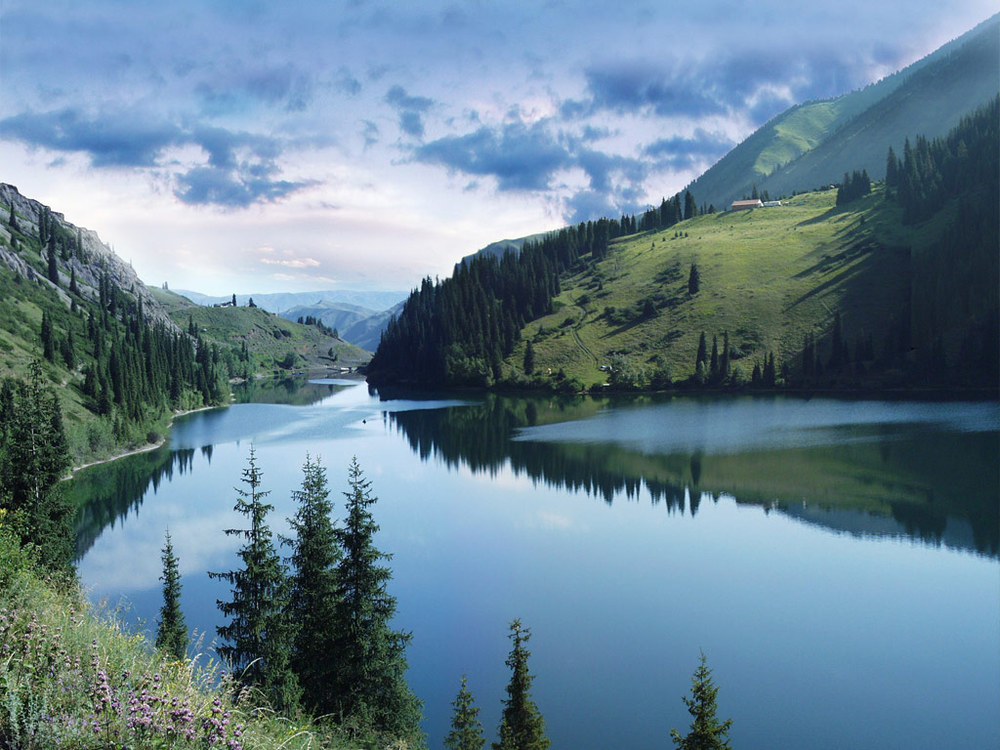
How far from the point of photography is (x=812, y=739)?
28.8m

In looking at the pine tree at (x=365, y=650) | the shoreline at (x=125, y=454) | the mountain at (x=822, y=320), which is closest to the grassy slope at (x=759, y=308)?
the mountain at (x=822, y=320)

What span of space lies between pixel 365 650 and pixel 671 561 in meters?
29.5

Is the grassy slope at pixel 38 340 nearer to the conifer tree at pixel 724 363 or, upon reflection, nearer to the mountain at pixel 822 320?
the mountain at pixel 822 320

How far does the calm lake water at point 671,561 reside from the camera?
32.0 m

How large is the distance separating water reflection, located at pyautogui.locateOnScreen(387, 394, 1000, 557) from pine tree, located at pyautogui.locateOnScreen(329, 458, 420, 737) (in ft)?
140

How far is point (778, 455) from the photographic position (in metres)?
82.2

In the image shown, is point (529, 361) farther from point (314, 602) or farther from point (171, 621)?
point (314, 602)

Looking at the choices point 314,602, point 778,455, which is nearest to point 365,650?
point 314,602

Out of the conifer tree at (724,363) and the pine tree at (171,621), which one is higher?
the conifer tree at (724,363)

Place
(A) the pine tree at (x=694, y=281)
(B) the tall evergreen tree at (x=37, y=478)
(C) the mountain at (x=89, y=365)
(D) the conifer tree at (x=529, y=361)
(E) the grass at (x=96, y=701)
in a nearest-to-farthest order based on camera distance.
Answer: (E) the grass at (x=96, y=701) → (B) the tall evergreen tree at (x=37, y=478) → (C) the mountain at (x=89, y=365) → (D) the conifer tree at (x=529, y=361) → (A) the pine tree at (x=694, y=281)

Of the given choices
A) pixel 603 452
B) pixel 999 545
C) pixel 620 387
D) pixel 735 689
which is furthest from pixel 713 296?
pixel 735 689

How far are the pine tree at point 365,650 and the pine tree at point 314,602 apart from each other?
1.92 feet

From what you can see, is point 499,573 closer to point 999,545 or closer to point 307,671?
point 307,671

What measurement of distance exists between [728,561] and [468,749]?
30.9 metres
